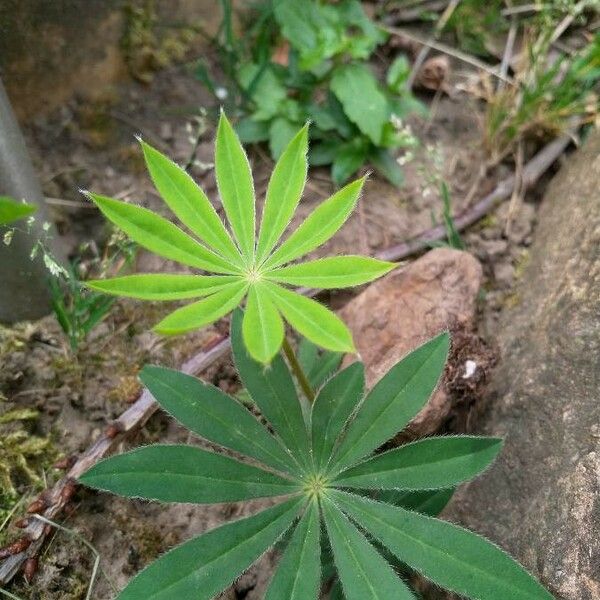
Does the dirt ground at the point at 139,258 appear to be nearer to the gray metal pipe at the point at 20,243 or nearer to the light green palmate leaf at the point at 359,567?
the gray metal pipe at the point at 20,243

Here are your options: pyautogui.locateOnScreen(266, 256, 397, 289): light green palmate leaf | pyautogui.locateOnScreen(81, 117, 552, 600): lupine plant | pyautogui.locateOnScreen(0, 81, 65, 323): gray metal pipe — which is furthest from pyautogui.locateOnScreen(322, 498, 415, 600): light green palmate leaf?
pyautogui.locateOnScreen(0, 81, 65, 323): gray metal pipe

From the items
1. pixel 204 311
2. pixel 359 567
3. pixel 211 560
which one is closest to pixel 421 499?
pixel 359 567

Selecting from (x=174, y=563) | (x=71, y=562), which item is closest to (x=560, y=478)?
(x=174, y=563)

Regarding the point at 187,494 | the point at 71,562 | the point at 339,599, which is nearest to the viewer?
the point at 187,494

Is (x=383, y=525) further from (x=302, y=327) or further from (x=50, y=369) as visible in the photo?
(x=50, y=369)

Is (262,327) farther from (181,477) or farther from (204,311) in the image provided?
(181,477)

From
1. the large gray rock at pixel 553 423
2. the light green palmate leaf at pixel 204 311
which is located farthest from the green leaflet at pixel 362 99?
the light green palmate leaf at pixel 204 311
